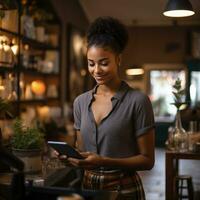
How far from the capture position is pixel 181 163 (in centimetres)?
799

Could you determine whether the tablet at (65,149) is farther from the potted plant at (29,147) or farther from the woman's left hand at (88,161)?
the potted plant at (29,147)

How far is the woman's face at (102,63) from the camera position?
1.74m

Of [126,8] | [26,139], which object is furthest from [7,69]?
[126,8]

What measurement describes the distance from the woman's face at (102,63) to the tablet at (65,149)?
0.35 m

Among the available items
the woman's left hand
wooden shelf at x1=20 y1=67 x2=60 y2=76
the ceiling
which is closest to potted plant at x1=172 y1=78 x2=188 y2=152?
wooden shelf at x1=20 y1=67 x2=60 y2=76

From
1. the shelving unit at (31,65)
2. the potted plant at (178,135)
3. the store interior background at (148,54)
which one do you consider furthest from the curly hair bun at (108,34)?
the store interior background at (148,54)

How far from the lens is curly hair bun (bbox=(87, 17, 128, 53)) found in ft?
5.76

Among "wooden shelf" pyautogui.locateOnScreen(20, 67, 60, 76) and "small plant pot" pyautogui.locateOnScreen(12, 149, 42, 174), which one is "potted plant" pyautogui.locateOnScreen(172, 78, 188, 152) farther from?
"small plant pot" pyautogui.locateOnScreen(12, 149, 42, 174)

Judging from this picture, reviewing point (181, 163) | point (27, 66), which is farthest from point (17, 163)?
point (181, 163)

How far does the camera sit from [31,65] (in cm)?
586

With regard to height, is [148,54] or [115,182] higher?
[148,54]

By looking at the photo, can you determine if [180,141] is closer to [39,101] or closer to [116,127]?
[116,127]

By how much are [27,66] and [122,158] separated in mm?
4157

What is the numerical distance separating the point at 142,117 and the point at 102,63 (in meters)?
0.28
